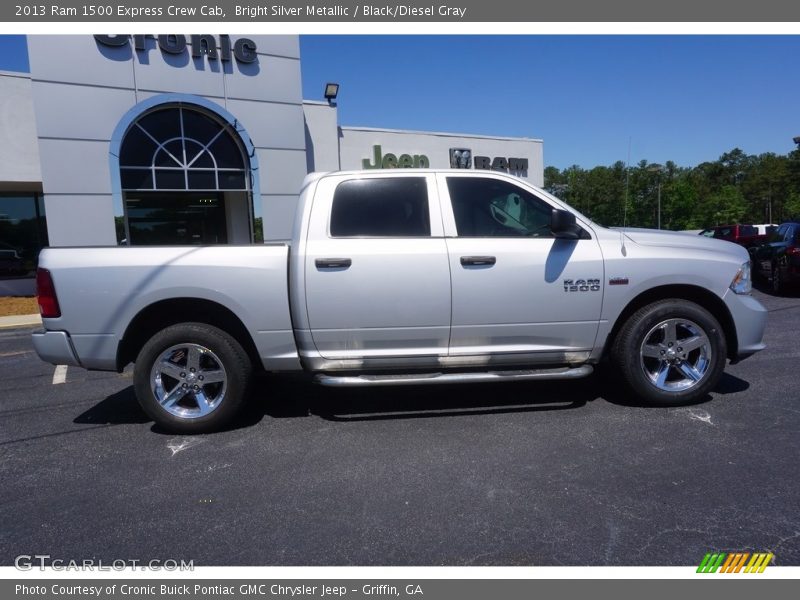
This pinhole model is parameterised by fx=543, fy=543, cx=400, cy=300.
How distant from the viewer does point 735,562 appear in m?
2.52

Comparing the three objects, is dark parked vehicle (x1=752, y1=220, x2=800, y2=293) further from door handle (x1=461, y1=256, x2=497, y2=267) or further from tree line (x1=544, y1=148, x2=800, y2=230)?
tree line (x1=544, y1=148, x2=800, y2=230)

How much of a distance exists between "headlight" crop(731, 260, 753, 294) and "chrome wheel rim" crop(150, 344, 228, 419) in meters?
4.14

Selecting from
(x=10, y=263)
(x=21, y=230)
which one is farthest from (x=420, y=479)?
(x=21, y=230)

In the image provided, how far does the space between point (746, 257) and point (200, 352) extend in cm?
453

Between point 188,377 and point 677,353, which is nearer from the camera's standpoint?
point 188,377

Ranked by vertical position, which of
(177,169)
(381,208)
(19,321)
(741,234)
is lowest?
(19,321)

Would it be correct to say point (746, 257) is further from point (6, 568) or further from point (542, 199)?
point (6, 568)

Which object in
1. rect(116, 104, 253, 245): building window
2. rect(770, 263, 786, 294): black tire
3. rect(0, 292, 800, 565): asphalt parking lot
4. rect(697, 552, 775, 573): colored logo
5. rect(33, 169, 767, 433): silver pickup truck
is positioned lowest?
rect(697, 552, 775, 573): colored logo

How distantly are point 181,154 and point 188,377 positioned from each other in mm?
10887

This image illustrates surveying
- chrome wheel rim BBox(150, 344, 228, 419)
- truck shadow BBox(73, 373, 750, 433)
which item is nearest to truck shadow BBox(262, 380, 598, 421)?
truck shadow BBox(73, 373, 750, 433)

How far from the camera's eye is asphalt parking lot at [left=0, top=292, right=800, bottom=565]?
106 inches

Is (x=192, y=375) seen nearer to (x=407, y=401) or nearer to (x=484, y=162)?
(x=407, y=401)

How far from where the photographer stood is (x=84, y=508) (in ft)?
10.4

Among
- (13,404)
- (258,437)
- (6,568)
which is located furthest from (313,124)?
(6,568)
